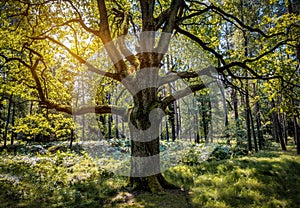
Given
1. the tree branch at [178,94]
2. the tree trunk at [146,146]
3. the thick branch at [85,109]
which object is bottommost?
the tree trunk at [146,146]

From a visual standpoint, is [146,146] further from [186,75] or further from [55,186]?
[55,186]

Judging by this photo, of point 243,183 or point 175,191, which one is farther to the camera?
point 243,183

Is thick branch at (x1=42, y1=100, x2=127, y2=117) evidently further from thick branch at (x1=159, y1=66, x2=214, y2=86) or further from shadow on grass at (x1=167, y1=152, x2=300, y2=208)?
shadow on grass at (x1=167, y1=152, x2=300, y2=208)

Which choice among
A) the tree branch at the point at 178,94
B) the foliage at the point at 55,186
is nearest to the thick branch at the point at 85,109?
the tree branch at the point at 178,94

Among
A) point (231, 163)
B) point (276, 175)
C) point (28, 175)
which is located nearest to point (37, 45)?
point (28, 175)

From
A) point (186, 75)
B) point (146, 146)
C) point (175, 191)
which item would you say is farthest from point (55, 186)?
point (186, 75)

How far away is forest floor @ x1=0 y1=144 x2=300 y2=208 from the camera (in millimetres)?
5953

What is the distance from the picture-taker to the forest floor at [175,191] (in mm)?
5953

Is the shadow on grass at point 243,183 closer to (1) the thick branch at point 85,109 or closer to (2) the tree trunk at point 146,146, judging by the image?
(2) the tree trunk at point 146,146

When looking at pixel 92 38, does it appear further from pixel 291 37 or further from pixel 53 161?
pixel 291 37

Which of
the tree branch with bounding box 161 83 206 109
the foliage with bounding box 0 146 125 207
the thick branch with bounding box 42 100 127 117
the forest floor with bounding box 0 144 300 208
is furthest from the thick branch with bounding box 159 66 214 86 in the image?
the foliage with bounding box 0 146 125 207

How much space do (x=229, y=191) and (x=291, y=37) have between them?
5343 millimetres

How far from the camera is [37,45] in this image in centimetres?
934

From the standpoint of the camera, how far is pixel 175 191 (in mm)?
6691
